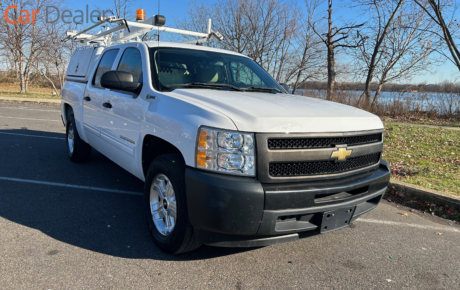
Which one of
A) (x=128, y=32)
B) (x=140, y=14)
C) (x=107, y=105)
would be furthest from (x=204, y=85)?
(x=128, y=32)

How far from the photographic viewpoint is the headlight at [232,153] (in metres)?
2.41

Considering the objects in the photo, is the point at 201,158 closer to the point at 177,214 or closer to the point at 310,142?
the point at 177,214

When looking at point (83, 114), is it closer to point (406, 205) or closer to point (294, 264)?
point (294, 264)

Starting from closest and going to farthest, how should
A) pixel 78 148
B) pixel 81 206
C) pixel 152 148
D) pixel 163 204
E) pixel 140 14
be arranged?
pixel 163 204, pixel 152 148, pixel 81 206, pixel 140 14, pixel 78 148

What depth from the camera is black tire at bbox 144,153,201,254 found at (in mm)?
2670

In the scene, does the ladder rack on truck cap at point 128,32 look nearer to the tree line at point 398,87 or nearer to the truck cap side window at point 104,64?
the truck cap side window at point 104,64

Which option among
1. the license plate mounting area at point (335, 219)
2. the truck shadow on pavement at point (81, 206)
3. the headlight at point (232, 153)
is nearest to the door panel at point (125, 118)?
the truck shadow on pavement at point (81, 206)

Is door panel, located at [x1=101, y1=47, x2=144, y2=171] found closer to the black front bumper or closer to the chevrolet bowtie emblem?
the black front bumper

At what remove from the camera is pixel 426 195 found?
184 inches

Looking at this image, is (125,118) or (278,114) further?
(125,118)

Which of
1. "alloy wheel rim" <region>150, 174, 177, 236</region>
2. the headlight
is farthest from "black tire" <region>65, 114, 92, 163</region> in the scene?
the headlight

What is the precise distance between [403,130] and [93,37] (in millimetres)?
8869

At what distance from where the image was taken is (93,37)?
7133mm

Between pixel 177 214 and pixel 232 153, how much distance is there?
2.45 ft
